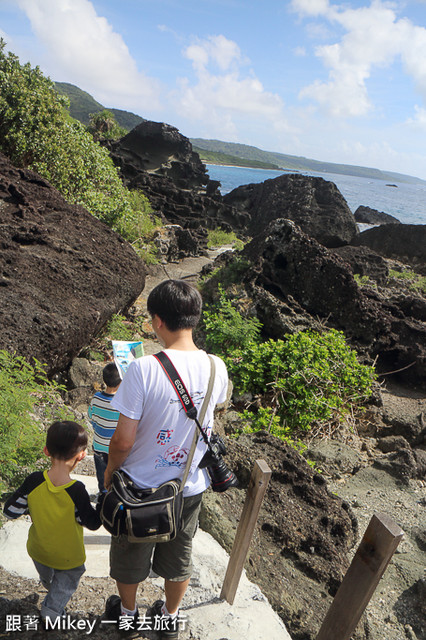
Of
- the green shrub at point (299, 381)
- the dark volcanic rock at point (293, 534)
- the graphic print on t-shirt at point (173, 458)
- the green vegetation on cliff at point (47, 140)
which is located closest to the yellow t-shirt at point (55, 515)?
the graphic print on t-shirt at point (173, 458)

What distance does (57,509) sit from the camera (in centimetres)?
216

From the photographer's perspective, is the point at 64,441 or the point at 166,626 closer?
the point at 64,441

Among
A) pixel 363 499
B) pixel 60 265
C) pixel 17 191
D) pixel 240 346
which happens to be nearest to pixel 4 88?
pixel 17 191

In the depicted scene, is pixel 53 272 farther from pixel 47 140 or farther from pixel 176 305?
pixel 47 140

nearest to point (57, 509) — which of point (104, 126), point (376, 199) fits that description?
point (104, 126)

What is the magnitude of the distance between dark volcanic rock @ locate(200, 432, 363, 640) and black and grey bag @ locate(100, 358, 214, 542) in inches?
55.8

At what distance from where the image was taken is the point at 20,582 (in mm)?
2531

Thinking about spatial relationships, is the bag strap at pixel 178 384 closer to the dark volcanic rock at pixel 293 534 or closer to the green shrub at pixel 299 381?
the dark volcanic rock at pixel 293 534

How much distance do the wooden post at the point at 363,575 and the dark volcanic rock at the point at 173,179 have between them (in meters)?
16.1

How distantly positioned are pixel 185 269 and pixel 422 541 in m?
12.6

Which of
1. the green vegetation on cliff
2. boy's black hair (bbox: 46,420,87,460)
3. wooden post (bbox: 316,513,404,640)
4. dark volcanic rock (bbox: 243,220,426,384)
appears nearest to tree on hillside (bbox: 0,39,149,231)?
the green vegetation on cliff

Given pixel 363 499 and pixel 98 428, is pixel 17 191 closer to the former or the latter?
pixel 98 428

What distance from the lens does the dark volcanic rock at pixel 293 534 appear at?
306 cm

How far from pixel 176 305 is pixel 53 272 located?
4.91 m
